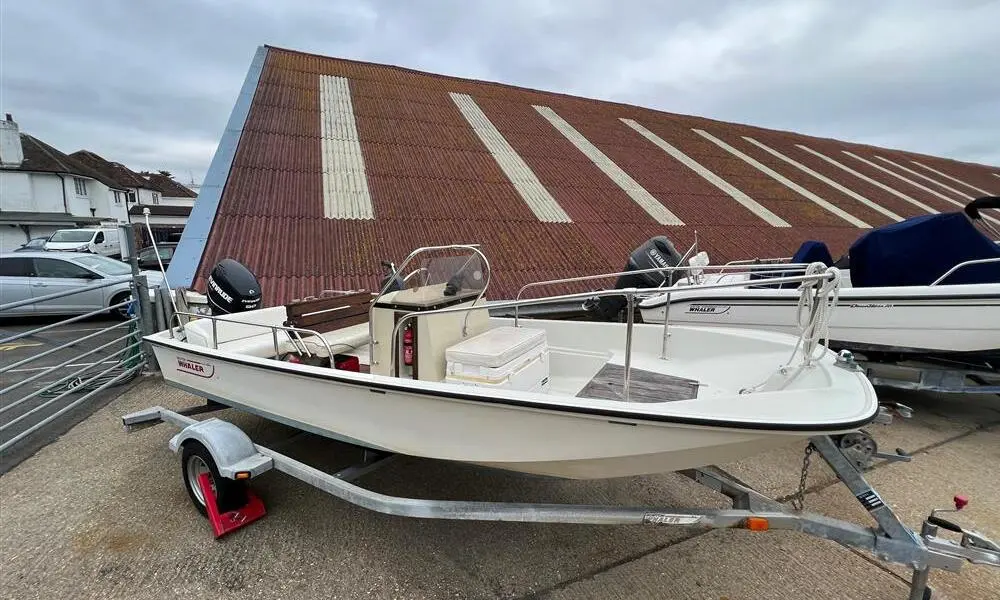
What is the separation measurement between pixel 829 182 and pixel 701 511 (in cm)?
Answer: 1448

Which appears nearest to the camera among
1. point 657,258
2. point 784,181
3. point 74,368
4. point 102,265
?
point 657,258

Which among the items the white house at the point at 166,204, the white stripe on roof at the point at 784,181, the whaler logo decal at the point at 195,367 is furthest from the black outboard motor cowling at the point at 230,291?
the white house at the point at 166,204

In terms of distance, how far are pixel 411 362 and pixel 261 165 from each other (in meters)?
6.10

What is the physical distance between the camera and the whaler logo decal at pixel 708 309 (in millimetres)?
4664

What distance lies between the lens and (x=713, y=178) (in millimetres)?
10867

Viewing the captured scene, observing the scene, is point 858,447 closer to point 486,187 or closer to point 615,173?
point 486,187

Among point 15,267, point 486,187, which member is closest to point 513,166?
point 486,187

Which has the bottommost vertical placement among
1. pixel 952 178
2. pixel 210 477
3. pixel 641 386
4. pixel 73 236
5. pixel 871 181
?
pixel 210 477

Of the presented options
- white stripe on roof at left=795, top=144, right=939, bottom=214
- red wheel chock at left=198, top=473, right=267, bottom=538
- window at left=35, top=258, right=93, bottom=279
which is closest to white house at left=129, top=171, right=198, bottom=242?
window at left=35, top=258, right=93, bottom=279

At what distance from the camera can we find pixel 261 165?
716 centimetres

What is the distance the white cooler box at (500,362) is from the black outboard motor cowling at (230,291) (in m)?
2.15

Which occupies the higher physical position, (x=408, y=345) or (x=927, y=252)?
(x=927, y=252)

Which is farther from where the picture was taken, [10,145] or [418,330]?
[10,145]

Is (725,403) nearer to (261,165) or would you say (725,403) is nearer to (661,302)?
(661,302)
